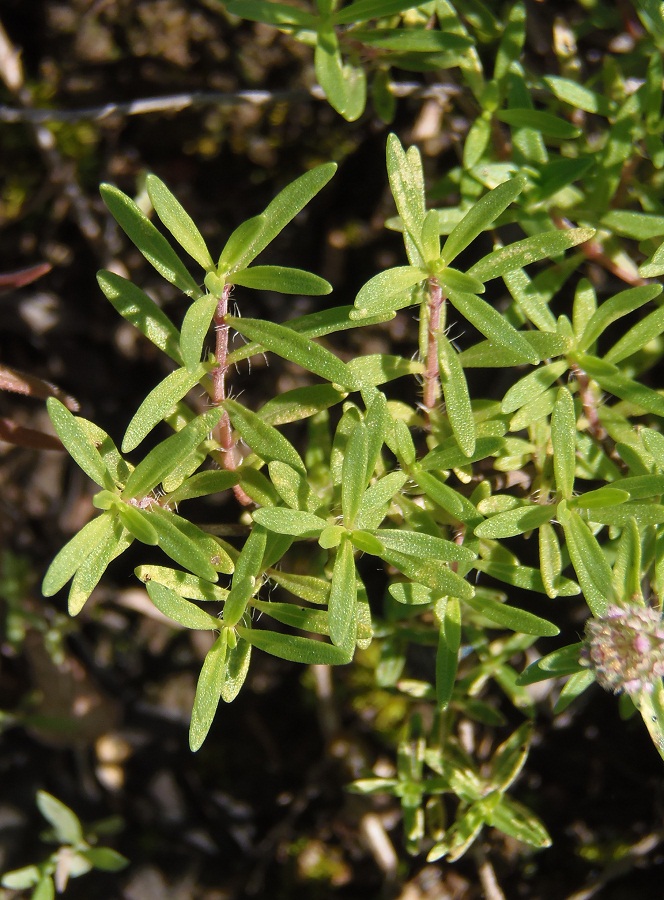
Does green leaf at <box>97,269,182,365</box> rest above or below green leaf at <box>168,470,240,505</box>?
above

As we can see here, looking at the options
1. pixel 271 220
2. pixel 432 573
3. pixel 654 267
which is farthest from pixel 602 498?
pixel 271 220

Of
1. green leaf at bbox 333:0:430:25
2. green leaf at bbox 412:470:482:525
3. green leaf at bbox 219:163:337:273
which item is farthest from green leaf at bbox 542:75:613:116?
green leaf at bbox 412:470:482:525

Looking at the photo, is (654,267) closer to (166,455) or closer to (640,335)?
(640,335)

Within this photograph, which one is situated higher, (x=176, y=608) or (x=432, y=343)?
(x=432, y=343)

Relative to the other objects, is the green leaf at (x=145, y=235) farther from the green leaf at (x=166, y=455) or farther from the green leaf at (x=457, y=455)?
the green leaf at (x=457, y=455)

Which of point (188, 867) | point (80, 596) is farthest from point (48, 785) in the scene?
point (80, 596)

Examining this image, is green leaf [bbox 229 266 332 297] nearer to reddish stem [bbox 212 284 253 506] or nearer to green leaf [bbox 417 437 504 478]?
reddish stem [bbox 212 284 253 506]

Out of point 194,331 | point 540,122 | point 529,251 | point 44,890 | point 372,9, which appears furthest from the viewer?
point 44,890
